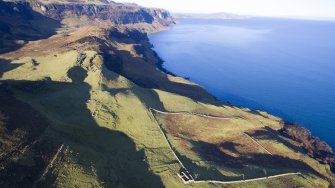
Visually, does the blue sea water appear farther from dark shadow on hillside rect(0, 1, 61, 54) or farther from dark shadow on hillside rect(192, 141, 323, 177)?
dark shadow on hillside rect(0, 1, 61, 54)

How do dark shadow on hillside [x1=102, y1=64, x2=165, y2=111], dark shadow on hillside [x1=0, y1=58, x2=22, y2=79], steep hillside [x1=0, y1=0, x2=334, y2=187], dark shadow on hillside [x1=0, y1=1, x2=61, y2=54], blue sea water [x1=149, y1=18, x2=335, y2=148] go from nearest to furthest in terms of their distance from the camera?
steep hillside [x1=0, y1=0, x2=334, y2=187]
dark shadow on hillside [x1=102, y1=64, x2=165, y2=111]
dark shadow on hillside [x1=0, y1=58, x2=22, y2=79]
blue sea water [x1=149, y1=18, x2=335, y2=148]
dark shadow on hillside [x1=0, y1=1, x2=61, y2=54]

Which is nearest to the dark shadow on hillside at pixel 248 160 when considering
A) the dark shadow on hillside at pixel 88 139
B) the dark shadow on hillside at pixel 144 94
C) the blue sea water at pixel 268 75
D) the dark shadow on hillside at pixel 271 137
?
the dark shadow on hillside at pixel 271 137

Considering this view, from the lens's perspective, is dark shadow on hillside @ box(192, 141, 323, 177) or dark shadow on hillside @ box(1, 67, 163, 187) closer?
dark shadow on hillside @ box(1, 67, 163, 187)

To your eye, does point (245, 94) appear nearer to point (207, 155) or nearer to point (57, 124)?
point (207, 155)

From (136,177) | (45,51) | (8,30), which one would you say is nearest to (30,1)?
(8,30)

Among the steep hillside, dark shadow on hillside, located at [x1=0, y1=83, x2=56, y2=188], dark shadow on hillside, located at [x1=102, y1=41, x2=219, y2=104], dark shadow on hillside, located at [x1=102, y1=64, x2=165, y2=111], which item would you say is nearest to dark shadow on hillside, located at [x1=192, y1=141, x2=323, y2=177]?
the steep hillside

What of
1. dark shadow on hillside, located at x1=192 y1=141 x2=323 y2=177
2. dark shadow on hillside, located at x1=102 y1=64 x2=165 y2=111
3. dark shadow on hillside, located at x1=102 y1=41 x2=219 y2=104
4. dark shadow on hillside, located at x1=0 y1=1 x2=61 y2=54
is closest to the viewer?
dark shadow on hillside, located at x1=192 y1=141 x2=323 y2=177

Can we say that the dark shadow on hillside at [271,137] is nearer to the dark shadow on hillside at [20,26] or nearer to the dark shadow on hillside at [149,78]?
the dark shadow on hillside at [149,78]
